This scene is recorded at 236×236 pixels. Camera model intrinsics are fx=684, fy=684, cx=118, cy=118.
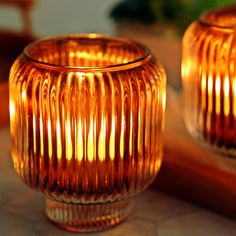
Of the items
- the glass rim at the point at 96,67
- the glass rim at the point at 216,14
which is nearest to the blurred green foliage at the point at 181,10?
the glass rim at the point at 216,14

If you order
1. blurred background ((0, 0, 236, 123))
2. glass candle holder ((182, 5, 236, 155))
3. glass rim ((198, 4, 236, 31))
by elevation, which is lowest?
blurred background ((0, 0, 236, 123))

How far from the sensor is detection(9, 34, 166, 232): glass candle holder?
2.31ft

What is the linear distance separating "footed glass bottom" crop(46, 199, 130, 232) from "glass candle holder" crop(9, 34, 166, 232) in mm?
36

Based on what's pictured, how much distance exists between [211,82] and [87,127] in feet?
0.74

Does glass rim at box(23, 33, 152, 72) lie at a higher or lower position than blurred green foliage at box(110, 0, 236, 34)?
higher

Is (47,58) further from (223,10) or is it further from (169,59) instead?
(169,59)

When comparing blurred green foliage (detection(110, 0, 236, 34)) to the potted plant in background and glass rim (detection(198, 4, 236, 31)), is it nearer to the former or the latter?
the potted plant in background

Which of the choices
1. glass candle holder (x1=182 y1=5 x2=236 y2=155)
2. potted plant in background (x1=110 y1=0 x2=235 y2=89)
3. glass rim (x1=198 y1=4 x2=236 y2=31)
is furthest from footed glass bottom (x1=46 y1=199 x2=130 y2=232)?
potted plant in background (x1=110 y1=0 x2=235 y2=89)

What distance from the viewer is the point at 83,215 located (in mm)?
794

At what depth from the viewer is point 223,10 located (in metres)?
0.95

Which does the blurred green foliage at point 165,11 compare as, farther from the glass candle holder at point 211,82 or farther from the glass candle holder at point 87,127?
the glass candle holder at point 87,127

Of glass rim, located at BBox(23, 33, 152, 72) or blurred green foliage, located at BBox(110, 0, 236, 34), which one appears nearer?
glass rim, located at BBox(23, 33, 152, 72)

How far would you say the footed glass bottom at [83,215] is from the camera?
792 mm

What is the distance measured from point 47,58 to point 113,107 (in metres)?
0.15
